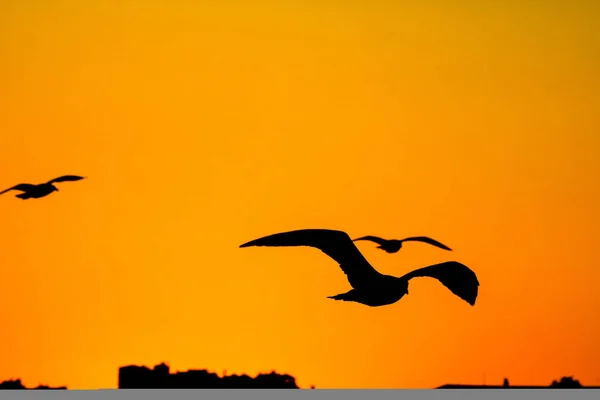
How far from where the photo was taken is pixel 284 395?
49.5 feet

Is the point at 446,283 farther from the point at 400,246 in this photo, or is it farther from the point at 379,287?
the point at 400,246

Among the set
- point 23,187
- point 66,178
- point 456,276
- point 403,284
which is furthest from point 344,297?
point 23,187

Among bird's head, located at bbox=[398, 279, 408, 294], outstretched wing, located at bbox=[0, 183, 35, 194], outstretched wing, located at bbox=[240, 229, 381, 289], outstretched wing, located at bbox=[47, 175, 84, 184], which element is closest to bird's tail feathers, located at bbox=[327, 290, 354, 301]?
outstretched wing, located at bbox=[240, 229, 381, 289]

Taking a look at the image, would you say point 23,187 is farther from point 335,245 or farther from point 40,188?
point 335,245

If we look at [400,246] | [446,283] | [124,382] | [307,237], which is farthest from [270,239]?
[124,382]

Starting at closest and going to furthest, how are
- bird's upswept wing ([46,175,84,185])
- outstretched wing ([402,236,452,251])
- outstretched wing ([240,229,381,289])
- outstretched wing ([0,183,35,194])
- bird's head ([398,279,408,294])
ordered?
outstretched wing ([240,229,381,289]) < bird's head ([398,279,408,294]) < outstretched wing ([402,236,452,251]) < outstretched wing ([0,183,35,194]) < bird's upswept wing ([46,175,84,185])

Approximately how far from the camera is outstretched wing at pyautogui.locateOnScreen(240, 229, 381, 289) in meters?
12.3

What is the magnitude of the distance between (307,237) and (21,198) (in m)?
5.21

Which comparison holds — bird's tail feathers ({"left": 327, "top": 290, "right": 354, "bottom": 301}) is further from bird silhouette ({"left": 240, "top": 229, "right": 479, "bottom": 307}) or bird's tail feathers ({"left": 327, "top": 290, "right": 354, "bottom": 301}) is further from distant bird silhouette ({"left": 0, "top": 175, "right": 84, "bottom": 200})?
distant bird silhouette ({"left": 0, "top": 175, "right": 84, "bottom": 200})

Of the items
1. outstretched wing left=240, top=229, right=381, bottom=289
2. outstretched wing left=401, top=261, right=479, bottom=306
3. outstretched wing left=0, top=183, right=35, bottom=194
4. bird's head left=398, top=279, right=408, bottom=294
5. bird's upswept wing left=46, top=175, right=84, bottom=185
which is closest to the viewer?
outstretched wing left=240, top=229, right=381, bottom=289

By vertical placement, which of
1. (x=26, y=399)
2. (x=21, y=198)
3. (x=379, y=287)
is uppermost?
(x=21, y=198)

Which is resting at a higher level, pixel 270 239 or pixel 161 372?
pixel 270 239

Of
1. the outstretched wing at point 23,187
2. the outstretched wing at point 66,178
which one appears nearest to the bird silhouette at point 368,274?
the outstretched wing at point 66,178

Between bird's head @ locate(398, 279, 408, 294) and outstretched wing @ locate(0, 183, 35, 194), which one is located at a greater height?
outstretched wing @ locate(0, 183, 35, 194)
